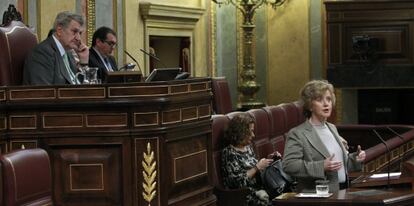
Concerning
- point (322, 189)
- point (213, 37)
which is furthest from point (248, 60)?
point (322, 189)

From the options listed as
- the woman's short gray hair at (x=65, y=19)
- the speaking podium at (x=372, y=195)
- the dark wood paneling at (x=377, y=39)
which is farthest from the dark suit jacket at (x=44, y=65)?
the dark wood paneling at (x=377, y=39)

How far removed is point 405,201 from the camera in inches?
163

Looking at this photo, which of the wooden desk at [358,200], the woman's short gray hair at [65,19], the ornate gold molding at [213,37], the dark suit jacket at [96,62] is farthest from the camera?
the ornate gold molding at [213,37]

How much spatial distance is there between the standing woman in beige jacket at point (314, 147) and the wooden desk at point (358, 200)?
11.0 inches

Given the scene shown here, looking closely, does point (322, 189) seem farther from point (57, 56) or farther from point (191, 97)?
point (57, 56)

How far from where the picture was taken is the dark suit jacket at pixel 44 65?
202 inches

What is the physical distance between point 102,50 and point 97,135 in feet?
5.46

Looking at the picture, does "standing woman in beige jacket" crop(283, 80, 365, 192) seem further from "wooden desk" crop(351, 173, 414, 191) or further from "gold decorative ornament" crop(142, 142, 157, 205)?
"gold decorative ornament" crop(142, 142, 157, 205)

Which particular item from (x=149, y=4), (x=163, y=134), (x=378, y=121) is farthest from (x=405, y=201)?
(x=378, y=121)

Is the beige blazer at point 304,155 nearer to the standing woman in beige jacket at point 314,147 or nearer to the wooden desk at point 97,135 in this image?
the standing woman in beige jacket at point 314,147

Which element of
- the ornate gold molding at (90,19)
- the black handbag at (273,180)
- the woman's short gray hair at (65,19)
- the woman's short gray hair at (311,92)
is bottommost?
the black handbag at (273,180)

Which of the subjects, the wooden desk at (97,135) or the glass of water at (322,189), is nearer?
the glass of water at (322,189)

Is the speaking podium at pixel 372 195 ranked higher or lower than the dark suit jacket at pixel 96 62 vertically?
lower

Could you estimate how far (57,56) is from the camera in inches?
205
